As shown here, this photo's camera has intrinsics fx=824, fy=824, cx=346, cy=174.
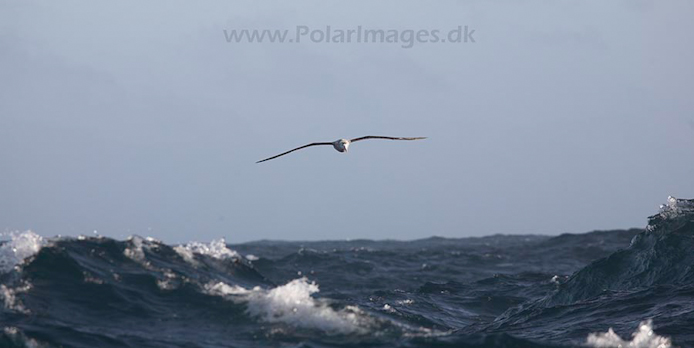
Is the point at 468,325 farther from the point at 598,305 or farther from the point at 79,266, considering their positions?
the point at 79,266

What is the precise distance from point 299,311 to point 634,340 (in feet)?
A: 23.8

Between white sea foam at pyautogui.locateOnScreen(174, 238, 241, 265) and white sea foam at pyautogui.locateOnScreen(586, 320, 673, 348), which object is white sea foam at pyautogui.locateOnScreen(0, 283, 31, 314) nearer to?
white sea foam at pyautogui.locateOnScreen(174, 238, 241, 265)

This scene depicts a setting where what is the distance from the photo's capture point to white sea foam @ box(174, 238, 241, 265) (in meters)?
28.5

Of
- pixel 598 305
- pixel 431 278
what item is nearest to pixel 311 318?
pixel 598 305

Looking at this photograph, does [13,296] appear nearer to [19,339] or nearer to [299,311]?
[19,339]

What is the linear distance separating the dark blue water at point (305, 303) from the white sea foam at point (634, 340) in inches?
1.4

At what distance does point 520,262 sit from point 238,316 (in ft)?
100

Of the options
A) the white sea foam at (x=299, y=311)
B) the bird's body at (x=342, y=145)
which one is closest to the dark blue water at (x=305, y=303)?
the white sea foam at (x=299, y=311)

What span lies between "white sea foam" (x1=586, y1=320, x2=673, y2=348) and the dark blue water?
0.04 m

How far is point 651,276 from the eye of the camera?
72.6ft

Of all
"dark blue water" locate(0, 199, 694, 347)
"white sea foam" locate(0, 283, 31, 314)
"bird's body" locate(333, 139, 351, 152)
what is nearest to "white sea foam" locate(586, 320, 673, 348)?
"dark blue water" locate(0, 199, 694, 347)

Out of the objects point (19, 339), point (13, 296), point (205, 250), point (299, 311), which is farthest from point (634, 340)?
point (205, 250)

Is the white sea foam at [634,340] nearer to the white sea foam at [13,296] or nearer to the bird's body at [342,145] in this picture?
the bird's body at [342,145]

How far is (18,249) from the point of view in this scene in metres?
23.3
